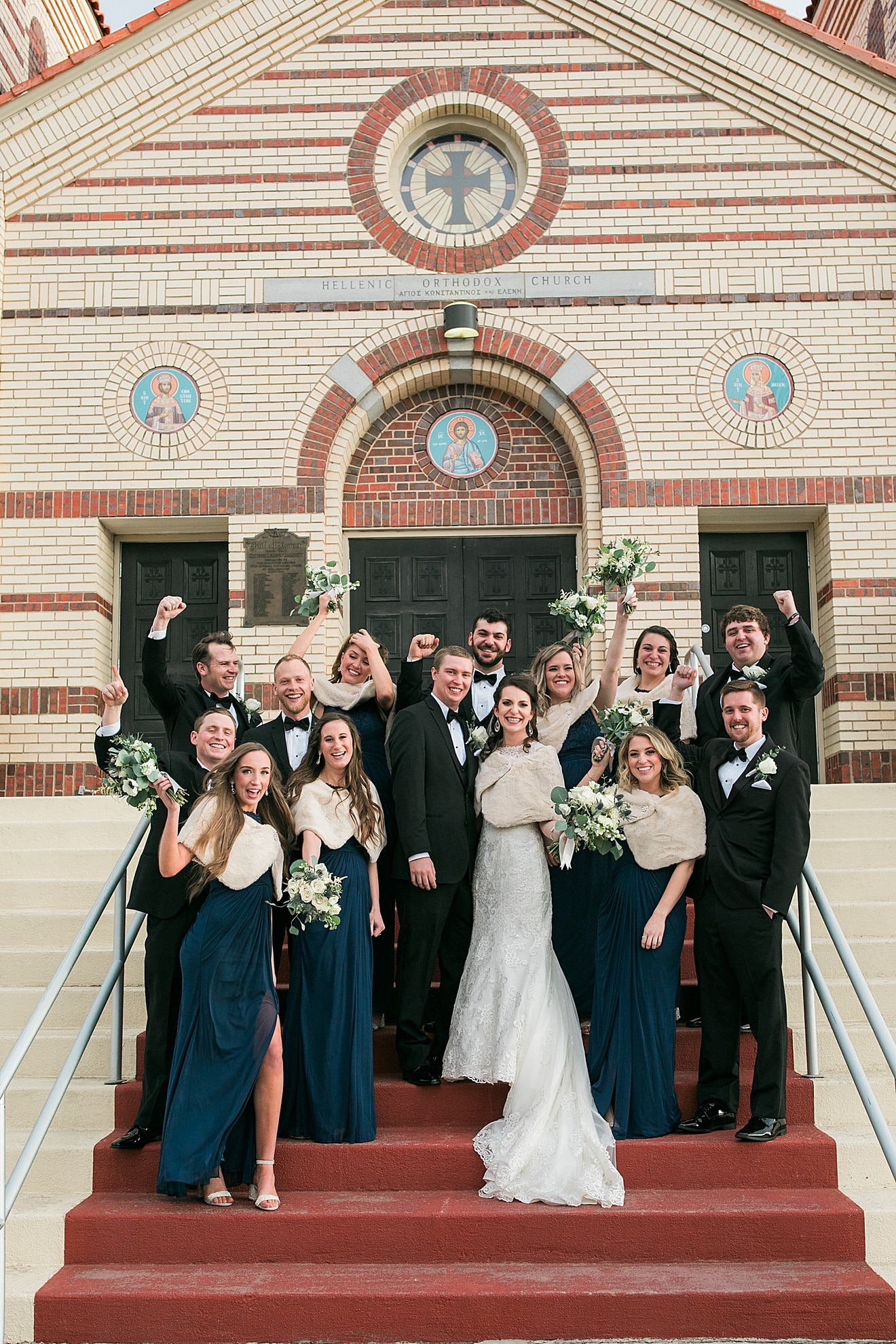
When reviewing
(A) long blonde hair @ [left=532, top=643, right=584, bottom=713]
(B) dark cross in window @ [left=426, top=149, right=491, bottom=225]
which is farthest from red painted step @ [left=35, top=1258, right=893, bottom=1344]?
(B) dark cross in window @ [left=426, top=149, right=491, bottom=225]

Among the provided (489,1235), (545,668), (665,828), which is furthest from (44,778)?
(489,1235)

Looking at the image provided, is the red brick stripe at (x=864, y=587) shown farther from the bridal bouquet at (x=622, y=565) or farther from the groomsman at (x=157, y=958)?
the groomsman at (x=157, y=958)

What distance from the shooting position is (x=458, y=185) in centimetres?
1205

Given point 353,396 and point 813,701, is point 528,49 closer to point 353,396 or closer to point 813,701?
point 353,396

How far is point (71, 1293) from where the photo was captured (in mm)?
5559

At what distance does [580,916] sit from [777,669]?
1824 millimetres

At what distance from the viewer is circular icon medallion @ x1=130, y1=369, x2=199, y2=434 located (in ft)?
38.1

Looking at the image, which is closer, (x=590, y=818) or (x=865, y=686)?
(x=590, y=818)

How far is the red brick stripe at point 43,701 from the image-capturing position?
11.2 metres

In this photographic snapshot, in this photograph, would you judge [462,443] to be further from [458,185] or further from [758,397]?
[758,397]

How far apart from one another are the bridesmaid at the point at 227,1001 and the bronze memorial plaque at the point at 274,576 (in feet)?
15.9

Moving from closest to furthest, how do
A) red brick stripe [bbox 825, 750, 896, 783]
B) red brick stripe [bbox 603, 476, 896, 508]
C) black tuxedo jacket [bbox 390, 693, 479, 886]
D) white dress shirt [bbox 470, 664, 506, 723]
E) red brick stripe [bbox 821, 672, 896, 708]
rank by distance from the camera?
black tuxedo jacket [bbox 390, 693, 479, 886] → white dress shirt [bbox 470, 664, 506, 723] → red brick stripe [bbox 825, 750, 896, 783] → red brick stripe [bbox 821, 672, 896, 708] → red brick stripe [bbox 603, 476, 896, 508]

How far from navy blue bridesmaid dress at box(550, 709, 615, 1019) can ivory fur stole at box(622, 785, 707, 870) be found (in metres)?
0.34

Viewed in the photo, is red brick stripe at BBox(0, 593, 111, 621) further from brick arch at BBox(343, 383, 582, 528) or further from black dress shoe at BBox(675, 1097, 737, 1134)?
black dress shoe at BBox(675, 1097, 737, 1134)
